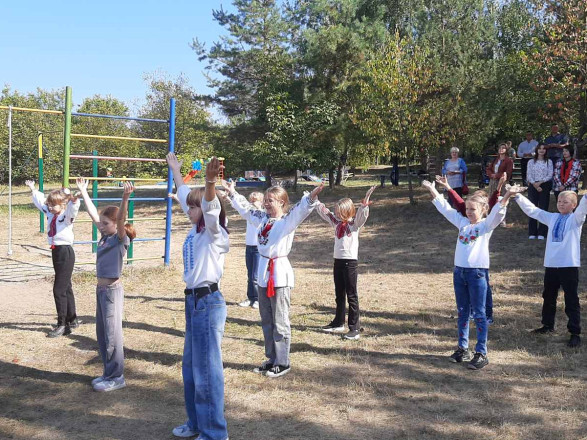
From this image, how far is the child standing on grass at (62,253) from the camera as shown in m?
6.66

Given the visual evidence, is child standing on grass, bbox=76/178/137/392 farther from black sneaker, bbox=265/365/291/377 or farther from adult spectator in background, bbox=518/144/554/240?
adult spectator in background, bbox=518/144/554/240

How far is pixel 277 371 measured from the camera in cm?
544

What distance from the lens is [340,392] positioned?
5027 mm

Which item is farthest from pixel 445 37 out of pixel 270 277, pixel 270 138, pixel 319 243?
pixel 270 277

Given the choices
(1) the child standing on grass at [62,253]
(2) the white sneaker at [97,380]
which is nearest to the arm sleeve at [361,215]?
(2) the white sneaker at [97,380]

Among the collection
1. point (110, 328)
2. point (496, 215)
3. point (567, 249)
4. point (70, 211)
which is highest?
point (496, 215)

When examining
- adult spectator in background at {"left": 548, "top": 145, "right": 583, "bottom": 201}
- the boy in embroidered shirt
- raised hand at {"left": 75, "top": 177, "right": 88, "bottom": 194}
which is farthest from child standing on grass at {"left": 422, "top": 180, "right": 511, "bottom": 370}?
Answer: adult spectator in background at {"left": 548, "top": 145, "right": 583, "bottom": 201}

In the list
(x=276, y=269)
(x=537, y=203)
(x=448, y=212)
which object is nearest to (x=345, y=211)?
(x=448, y=212)

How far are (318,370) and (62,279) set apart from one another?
10.6 feet

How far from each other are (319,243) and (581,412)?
33.8ft

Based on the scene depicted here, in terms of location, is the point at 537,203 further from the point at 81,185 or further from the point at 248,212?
the point at 81,185

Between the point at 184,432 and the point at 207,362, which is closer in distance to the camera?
the point at 207,362

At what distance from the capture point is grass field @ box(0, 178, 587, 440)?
4.38 m

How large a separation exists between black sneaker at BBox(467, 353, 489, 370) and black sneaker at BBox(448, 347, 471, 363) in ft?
0.45
